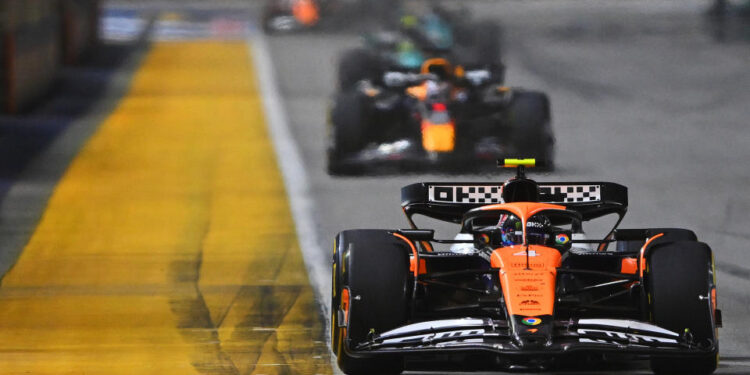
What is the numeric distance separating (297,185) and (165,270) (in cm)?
581

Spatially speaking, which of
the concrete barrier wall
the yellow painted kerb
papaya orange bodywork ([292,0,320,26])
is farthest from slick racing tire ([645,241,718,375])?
papaya orange bodywork ([292,0,320,26])

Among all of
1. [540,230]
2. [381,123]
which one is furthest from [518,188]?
[381,123]

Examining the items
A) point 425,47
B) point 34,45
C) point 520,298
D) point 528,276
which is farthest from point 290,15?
point 520,298

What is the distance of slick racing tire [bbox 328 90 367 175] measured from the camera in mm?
20812

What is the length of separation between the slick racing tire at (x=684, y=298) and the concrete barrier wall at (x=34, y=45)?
19415 millimetres

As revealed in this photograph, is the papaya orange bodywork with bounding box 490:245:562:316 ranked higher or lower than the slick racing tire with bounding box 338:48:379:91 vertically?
higher

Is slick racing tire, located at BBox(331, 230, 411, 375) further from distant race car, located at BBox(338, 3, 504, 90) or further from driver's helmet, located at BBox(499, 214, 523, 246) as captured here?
distant race car, located at BBox(338, 3, 504, 90)

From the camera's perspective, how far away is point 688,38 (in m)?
48.9

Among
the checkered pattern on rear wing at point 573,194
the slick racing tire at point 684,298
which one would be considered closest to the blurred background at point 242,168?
the slick racing tire at point 684,298

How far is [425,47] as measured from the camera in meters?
24.8

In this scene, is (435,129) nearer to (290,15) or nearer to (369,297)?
(369,297)

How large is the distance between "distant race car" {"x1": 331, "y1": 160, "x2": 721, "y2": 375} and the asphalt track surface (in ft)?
2.05

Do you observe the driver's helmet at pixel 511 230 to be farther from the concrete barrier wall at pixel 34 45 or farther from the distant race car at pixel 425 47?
the concrete barrier wall at pixel 34 45

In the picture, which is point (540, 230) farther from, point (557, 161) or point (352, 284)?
point (557, 161)
